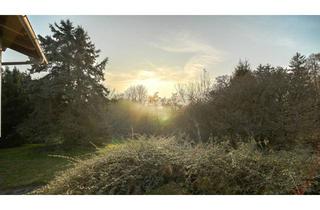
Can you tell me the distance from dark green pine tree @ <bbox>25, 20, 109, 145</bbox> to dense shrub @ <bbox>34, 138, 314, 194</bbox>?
10.1 m

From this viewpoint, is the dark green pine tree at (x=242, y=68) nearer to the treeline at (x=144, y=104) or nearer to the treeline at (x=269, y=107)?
the treeline at (x=144, y=104)

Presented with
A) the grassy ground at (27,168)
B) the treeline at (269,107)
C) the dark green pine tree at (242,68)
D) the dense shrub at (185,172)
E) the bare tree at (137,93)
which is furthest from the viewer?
the bare tree at (137,93)

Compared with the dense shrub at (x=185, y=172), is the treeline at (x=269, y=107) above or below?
above

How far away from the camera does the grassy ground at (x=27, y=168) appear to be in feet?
26.5

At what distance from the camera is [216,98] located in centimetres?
1098

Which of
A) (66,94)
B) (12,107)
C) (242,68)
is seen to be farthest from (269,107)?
(12,107)

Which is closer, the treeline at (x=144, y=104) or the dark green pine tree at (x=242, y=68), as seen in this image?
the treeline at (x=144, y=104)

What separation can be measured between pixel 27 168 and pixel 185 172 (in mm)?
7396

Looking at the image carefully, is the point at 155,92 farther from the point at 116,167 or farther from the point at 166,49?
the point at 116,167

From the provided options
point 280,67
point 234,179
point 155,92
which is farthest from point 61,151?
point 234,179

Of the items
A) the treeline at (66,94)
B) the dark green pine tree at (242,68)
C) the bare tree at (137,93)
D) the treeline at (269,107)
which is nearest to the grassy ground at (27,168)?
the treeline at (66,94)

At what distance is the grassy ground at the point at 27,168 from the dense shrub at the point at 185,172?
0.71 m

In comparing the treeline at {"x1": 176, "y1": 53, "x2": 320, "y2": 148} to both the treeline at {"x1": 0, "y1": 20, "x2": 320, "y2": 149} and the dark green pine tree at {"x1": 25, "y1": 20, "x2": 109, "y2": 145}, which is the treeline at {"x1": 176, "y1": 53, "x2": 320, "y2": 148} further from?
the dark green pine tree at {"x1": 25, "y1": 20, "x2": 109, "y2": 145}

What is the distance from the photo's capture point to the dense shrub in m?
4.50
